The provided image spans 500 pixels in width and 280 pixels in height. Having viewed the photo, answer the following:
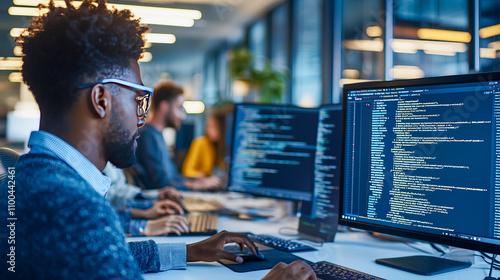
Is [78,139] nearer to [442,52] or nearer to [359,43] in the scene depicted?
[442,52]

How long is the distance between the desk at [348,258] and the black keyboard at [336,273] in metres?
0.10

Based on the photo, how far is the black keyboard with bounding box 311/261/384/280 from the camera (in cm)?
104

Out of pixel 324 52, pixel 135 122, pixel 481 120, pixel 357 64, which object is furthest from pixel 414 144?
pixel 357 64

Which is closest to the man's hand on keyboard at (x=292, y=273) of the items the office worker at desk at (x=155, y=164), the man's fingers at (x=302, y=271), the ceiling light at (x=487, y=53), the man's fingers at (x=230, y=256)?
the man's fingers at (x=302, y=271)

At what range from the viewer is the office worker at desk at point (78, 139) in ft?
2.24

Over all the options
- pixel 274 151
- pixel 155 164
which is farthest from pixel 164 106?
pixel 274 151

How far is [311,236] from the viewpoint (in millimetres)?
1610

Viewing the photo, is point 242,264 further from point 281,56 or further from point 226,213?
point 281,56

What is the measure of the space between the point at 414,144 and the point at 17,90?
5.90 meters

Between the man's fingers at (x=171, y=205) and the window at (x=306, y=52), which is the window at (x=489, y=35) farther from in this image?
the window at (x=306, y=52)

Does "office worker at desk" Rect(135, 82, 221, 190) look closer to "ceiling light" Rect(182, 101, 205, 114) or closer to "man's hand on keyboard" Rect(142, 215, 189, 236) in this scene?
"man's hand on keyboard" Rect(142, 215, 189, 236)

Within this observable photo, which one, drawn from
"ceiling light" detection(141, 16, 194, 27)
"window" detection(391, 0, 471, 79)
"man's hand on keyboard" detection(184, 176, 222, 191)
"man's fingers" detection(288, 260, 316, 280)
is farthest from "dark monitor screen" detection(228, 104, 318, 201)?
"ceiling light" detection(141, 16, 194, 27)

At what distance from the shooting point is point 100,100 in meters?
0.87

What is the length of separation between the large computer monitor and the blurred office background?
23 cm
